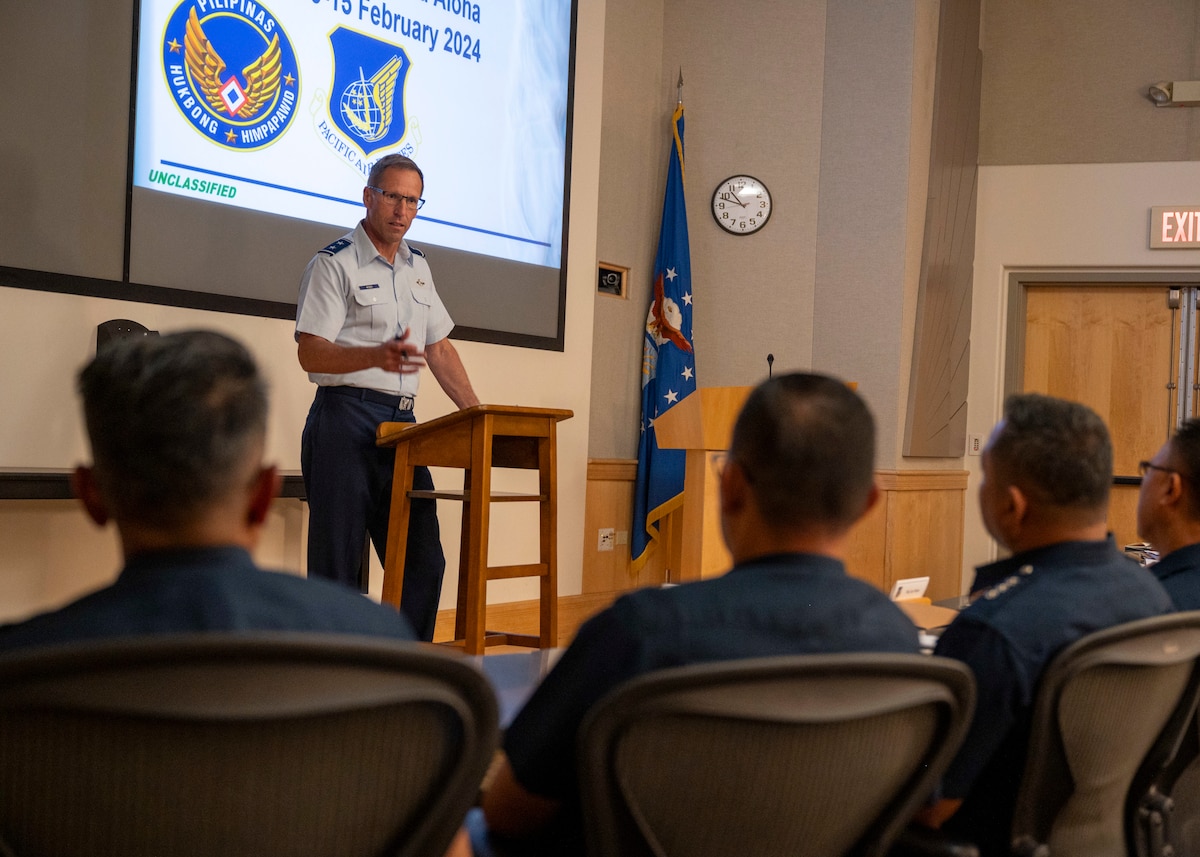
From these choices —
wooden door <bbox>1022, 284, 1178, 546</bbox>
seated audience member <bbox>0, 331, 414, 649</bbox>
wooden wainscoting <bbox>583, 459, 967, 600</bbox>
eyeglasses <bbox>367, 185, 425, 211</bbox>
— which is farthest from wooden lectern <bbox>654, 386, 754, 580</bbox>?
wooden door <bbox>1022, 284, 1178, 546</bbox>

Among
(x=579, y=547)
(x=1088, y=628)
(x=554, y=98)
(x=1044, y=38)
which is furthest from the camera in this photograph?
(x=1044, y=38)

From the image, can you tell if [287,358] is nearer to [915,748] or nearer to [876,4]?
[915,748]

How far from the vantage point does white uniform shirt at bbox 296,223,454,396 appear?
3258 mm

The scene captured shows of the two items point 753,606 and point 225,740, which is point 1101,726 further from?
point 225,740

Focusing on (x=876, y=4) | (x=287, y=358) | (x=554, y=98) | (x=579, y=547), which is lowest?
(x=579, y=547)

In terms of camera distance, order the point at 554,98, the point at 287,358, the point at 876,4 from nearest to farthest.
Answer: the point at 287,358 → the point at 554,98 → the point at 876,4

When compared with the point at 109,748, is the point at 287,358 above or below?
above

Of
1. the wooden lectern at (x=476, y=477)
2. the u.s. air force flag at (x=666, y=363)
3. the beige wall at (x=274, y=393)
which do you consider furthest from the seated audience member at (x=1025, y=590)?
the u.s. air force flag at (x=666, y=363)

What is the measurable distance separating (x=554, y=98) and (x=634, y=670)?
4503 mm

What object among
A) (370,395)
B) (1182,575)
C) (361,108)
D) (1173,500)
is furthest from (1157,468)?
(361,108)

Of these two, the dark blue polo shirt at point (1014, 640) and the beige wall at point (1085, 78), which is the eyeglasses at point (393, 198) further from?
the beige wall at point (1085, 78)

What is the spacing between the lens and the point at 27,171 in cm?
328

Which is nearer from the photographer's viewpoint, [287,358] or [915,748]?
[915,748]

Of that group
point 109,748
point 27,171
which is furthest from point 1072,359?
point 109,748
